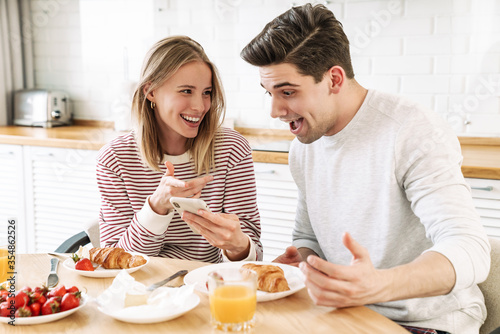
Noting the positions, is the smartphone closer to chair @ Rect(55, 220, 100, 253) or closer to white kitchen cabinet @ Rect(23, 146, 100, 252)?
chair @ Rect(55, 220, 100, 253)

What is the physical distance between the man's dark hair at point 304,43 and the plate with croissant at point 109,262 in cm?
63

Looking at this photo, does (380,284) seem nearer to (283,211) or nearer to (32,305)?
(32,305)

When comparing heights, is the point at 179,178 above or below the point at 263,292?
above

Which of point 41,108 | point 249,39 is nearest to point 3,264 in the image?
point 249,39

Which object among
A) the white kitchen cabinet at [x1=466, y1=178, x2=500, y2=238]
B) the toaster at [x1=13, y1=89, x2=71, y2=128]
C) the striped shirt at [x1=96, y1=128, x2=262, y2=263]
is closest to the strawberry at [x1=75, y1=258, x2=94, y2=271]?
the striped shirt at [x1=96, y1=128, x2=262, y2=263]

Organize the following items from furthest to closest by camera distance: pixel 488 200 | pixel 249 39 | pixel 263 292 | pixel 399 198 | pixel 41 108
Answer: pixel 41 108 → pixel 249 39 → pixel 488 200 → pixel 399 198 → pixel 263 292

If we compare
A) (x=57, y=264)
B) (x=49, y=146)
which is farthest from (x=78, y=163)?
(x=57, y=264)

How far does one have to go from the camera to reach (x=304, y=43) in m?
1.51

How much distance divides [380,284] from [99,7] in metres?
3.28

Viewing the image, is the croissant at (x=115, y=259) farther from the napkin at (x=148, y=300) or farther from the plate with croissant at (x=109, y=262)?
the napkin at (x=148, y=300)

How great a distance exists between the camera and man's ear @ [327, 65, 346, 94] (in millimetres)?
1549

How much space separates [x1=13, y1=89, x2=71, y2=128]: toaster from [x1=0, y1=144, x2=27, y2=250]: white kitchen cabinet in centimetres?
48

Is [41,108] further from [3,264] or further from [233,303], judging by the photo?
[233,303]

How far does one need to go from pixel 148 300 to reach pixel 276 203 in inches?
66.5
